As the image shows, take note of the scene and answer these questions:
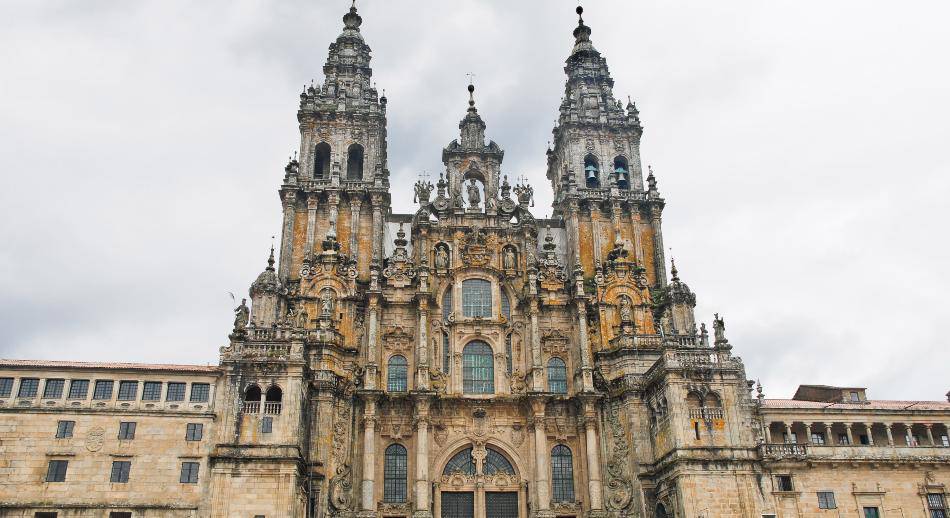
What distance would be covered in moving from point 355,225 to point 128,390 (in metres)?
→ 16.4

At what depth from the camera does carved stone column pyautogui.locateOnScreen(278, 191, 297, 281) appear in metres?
47.3

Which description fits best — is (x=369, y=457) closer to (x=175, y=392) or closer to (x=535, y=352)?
(x=175, y=392)

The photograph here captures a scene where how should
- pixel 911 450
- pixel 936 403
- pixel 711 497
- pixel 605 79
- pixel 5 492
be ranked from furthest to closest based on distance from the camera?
pixel 605 79 → pixel 936 403 → pixel 911 450 → pixel 711 497 → pixel 5 492

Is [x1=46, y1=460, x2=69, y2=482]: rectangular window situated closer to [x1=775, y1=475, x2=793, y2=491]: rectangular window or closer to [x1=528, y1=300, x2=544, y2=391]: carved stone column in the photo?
[x1=528, y1=300, x2=544, y2=391]: carved stone column

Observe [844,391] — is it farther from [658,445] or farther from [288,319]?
[288,319]

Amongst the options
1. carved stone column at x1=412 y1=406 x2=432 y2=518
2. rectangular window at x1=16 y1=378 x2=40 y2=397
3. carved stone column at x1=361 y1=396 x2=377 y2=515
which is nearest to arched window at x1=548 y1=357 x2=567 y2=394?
carved stone column at x1=412 y1=406 x2=432 y2=518

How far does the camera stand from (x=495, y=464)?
44.4 meters

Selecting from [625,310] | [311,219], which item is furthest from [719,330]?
[311,219]

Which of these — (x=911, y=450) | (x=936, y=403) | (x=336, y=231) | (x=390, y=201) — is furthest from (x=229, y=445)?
(x=936, y=403)

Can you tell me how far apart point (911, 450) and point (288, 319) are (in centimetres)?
3209

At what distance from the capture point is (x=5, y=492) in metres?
34.8

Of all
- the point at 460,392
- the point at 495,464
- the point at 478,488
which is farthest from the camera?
the point at 460,392

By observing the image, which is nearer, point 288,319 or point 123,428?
point 123,428

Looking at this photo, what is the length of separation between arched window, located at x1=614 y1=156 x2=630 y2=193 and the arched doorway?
64.6 feet
